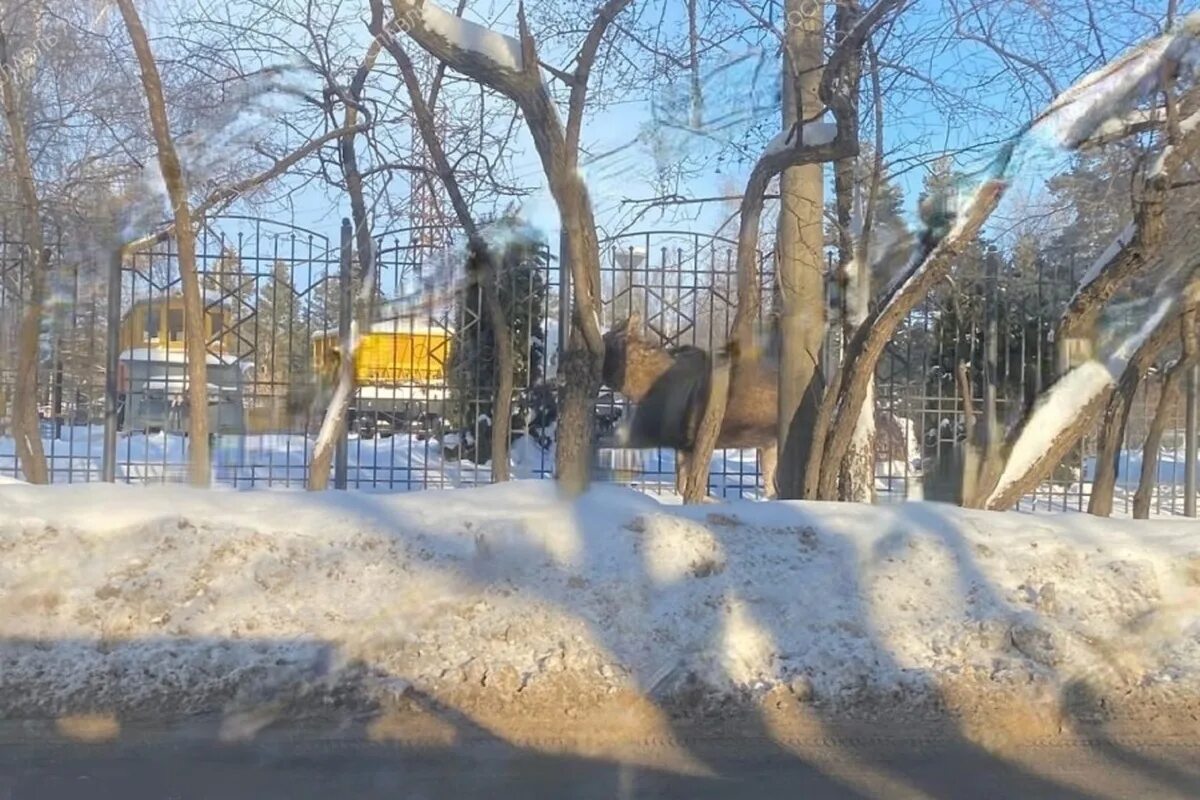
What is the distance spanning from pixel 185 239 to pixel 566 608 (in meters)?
5.26

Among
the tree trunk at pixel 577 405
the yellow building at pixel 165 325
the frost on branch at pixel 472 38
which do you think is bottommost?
the tree trunk at pixel 577 405

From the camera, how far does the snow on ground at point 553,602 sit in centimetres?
595

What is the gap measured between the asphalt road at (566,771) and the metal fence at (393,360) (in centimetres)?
628

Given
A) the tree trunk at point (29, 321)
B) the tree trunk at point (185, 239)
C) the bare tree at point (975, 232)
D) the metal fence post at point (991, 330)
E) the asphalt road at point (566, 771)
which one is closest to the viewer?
the asphalt road at point (566, 771)

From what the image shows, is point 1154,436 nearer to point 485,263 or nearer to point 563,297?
point 563,297

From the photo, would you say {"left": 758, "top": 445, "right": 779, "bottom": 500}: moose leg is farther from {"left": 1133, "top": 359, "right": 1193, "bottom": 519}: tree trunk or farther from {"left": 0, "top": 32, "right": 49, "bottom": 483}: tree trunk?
{"left": 0, "top": 32, "right": 49, "bottom": 483}: tree trunk

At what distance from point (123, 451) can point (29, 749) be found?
27.9ft

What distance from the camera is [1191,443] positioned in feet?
41.0

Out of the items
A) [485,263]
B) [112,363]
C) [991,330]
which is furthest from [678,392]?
[112,363]

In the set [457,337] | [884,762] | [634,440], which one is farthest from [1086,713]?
[457,337]

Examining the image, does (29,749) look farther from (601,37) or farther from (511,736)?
(601,37)

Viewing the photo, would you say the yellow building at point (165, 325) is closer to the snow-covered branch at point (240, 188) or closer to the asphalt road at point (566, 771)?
the snow-covered branch at point (240, 188)

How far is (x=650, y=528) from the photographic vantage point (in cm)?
700

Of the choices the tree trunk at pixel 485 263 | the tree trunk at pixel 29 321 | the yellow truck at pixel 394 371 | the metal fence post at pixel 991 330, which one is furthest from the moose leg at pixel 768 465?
the tree trunk at pixel 29 321
